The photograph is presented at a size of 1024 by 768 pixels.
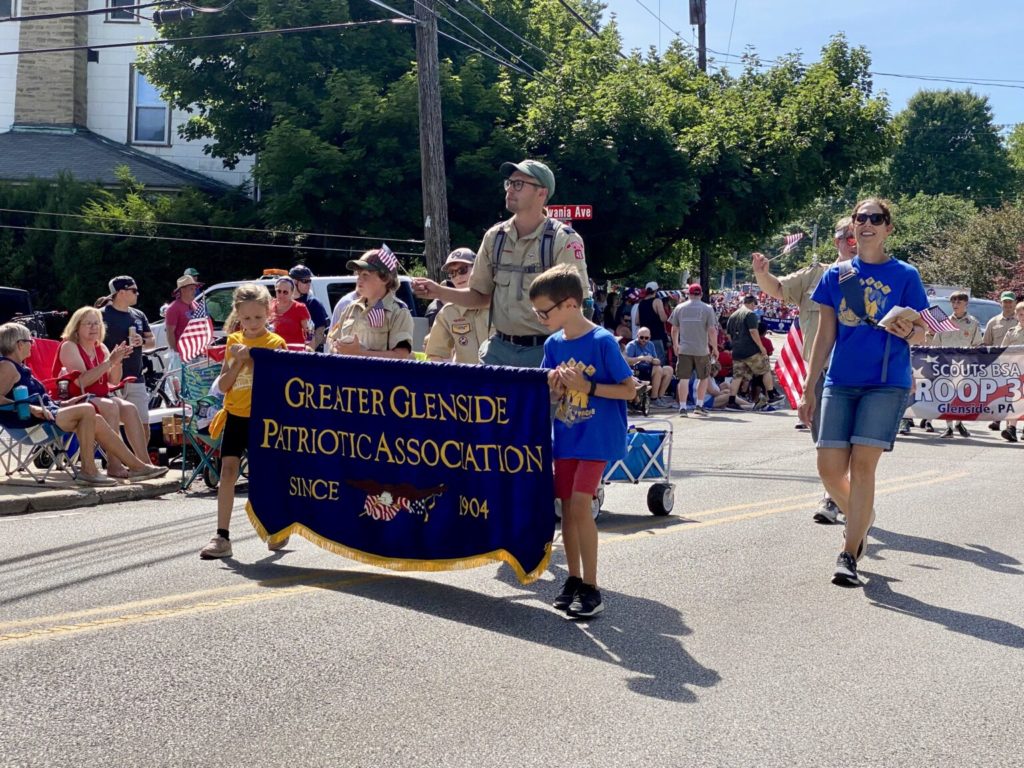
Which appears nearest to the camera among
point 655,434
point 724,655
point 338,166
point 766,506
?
point 724,655

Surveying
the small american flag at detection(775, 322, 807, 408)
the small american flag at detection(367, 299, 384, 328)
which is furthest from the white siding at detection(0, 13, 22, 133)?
the small american flag at detection(367, 299, 384, 328)

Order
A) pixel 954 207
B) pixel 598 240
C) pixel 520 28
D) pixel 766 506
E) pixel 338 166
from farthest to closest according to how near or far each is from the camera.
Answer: pixel 954 207
pixel 520 28
pixel 598 240
pixel 338 166
pixel 766 506

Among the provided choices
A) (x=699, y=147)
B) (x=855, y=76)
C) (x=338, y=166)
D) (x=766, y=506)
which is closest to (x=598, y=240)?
(x=699, y=147)

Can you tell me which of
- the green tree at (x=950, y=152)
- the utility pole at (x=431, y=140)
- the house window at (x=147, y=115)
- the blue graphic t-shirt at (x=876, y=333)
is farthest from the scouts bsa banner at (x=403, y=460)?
the green tree at (x=950, y=152)

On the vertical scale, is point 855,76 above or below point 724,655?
above

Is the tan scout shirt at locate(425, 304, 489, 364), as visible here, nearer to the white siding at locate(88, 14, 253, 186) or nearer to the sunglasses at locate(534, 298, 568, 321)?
the sunglasses at locate(534, 298, 568, 321)

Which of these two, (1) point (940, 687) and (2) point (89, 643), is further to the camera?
(2) point (89, 643)

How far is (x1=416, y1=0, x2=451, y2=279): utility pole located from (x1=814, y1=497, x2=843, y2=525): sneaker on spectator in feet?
33.2

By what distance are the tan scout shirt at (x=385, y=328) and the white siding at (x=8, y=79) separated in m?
33.1

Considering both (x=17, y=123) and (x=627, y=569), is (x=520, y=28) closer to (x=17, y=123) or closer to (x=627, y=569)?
(x=17, y=123)

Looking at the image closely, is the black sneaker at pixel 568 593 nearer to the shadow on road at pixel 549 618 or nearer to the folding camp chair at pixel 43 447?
the shadow on road at pixel 549 618

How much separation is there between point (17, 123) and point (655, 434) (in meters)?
33.0

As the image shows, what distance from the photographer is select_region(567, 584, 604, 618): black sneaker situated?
6438mm

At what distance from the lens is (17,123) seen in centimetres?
3806
